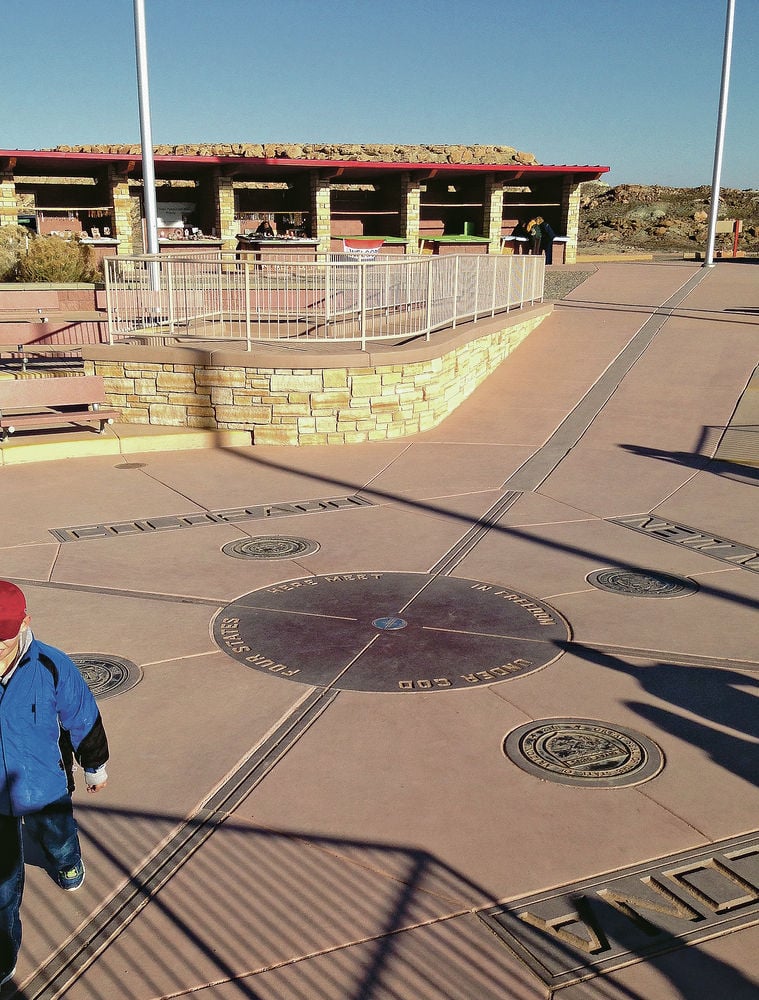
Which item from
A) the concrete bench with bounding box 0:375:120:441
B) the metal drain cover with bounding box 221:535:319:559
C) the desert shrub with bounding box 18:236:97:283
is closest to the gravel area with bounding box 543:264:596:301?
the desert shrub with bounding box 18:236:97:283

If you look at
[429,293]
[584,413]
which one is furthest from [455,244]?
[584,413]

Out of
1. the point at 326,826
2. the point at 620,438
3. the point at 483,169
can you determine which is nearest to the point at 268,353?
the point at 620,438

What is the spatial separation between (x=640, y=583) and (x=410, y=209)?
24.9 meters

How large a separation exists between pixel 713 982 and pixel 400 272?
1083cm

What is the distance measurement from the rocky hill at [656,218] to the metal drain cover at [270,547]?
108 ft

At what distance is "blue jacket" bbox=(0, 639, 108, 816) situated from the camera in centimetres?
305

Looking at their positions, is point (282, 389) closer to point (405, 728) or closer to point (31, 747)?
point (405, 728)

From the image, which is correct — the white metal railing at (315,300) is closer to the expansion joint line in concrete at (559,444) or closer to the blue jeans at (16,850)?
the expansion joint line in concrete at (559,444)

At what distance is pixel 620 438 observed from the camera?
38.2 ft

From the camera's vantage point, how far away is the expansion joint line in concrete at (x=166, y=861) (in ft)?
10.0

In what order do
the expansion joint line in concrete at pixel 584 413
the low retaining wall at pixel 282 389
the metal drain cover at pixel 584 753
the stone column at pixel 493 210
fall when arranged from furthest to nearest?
1. the stone column at pixel 493 210
2. the low retaining wall at pixel 282 389
3. the expansion joint line in concrete at pixel 584 413
4. the metal drain cover at pixel 584 753

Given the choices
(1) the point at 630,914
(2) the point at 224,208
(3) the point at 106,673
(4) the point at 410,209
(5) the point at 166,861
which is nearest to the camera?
(1) the point at 630,914

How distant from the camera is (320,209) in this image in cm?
2817

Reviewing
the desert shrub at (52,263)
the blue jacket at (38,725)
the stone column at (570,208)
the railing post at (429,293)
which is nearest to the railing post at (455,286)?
the railing post at (429,293)
